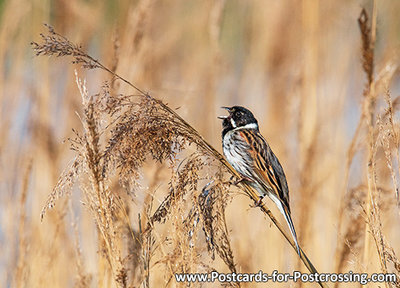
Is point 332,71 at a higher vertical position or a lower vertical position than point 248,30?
lower

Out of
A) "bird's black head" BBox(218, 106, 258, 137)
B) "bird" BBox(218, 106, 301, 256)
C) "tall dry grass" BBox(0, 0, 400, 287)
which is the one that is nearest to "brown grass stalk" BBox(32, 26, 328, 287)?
"tall dry grass" BBox(0, 0, 400, 287)

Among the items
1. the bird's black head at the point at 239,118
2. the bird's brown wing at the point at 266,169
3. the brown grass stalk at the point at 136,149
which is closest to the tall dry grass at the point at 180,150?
the brown grass stalk at the point at 136,149

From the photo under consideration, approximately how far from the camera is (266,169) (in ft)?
8.81

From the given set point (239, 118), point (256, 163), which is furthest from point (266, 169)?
point (239, 118)

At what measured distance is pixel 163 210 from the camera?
1920 millimetres

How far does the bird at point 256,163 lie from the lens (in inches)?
102

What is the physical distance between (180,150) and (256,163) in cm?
85

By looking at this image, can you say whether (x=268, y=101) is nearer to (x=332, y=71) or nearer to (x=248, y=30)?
(x=332, y=71)

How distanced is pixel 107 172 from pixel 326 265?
2.19m

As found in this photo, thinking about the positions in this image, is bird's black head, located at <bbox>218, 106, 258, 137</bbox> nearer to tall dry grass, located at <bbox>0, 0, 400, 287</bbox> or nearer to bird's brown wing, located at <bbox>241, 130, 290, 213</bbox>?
bird's brown wing, located at <bbox>241, 130, 290, 213</bbox>

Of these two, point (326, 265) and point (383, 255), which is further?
point (326, 265)

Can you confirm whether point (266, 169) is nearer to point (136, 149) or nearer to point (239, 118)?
point (239, 118)

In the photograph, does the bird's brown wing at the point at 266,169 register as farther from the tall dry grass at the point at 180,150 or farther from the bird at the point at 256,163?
the tall dry grass at the point at 180,150

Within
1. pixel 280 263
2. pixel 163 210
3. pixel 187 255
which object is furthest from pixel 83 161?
pixel 280 263
